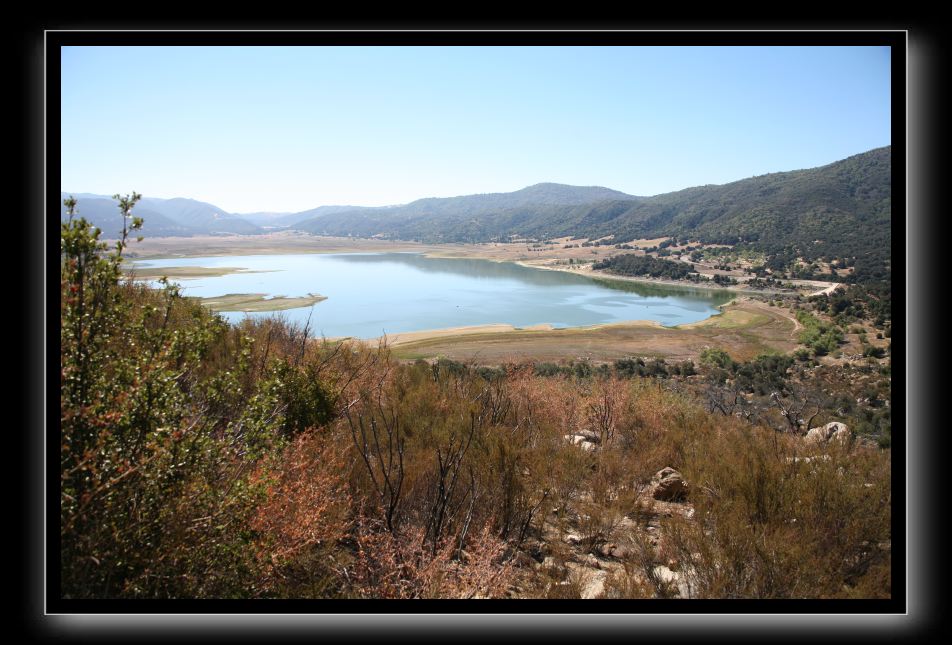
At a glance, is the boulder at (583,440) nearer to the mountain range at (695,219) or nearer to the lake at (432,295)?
the mountain range at (695,219)

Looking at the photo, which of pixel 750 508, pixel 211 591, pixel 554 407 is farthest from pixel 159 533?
pixel 554 407

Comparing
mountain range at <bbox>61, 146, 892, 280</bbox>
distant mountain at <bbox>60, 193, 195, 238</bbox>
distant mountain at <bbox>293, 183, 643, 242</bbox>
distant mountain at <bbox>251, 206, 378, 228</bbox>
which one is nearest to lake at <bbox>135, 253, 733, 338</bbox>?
mountain range at <bbox>61, 146, 892, 280</bbox>

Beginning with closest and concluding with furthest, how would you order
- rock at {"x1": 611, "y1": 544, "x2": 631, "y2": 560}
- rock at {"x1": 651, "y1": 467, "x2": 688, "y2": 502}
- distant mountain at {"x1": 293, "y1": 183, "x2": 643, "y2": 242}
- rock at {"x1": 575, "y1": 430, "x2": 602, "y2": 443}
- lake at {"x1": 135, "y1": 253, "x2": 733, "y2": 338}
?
rock at {"x1": 611, "y1": 544, "x2": 631, "y2": 560}, rock at {"x1": 651, "y1": 467, "x2": 688, "y2": 502}, rock at {"x1": 575, "y1": 430, "x2": 602, "y2": 443}, lake at {"x1": 135, "y1": 253, "x2": 733, "y2": 338}, distant mountain at {"x1": 293, "y1": 183, "x2": 643, "y2": 242}

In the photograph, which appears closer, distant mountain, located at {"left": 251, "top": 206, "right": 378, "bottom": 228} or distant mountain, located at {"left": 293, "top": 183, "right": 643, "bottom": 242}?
distant mountain, located at {"left": 251, "top": 206, "right": 378, "bottom": 228}

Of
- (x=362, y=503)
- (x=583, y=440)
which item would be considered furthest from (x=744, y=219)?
(x=362, y=503)

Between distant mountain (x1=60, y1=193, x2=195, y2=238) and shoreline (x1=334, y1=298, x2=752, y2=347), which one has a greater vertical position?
distant mountain (x1=60, y1=193, x2=195, y2=238)

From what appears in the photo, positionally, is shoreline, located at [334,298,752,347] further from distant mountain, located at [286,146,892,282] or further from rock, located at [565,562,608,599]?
rock, located at [565,562,608,599]
